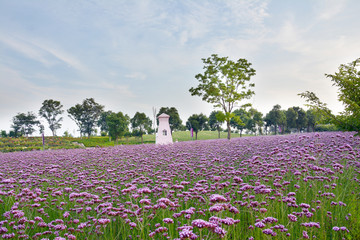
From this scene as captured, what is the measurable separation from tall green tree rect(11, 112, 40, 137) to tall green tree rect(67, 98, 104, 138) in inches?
979

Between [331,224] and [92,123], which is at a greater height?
[92,123]

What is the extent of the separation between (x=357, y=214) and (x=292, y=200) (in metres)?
1.95

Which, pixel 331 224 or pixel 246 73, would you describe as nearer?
pixel 331 224

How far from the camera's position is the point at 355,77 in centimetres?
1134

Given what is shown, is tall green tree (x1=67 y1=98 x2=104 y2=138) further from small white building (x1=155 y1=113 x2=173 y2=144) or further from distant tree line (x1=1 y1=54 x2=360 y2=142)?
small white building (x1=155 y1=113 x2=173 y2=144)

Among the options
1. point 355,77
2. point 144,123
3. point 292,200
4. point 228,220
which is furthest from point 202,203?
point 144,123

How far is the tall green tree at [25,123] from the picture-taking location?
106250 mm

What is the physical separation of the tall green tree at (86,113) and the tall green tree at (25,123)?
24874 mm

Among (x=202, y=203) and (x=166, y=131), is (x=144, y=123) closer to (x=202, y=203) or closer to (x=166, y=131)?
(x=166, y=131)

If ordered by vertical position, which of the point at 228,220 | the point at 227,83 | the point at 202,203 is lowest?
the point at 202,203

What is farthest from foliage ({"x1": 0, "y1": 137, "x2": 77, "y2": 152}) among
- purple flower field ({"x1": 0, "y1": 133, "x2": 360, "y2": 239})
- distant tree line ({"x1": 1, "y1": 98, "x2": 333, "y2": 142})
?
purple flower field ({"x1": 0, "y1": 133, "x2": 360, "y2": 239})

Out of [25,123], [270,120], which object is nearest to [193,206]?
[270,120]

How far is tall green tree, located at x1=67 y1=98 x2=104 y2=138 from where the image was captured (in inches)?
3720

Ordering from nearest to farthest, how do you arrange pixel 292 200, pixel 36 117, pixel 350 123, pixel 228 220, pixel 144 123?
pixel 228 220, pixel 292 200, pixel 350 123, pixel 144 123, pixel 36 117
